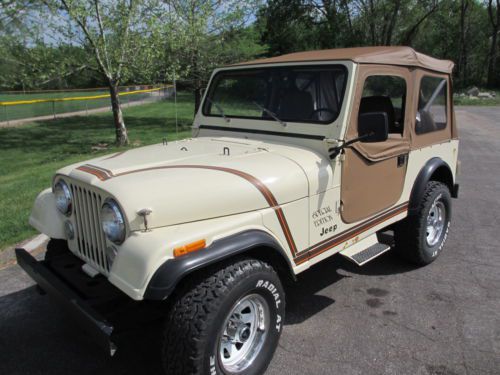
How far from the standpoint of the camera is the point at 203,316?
2258 millimetres

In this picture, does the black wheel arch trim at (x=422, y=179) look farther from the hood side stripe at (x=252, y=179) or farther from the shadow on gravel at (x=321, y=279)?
the hood side stripe at (x=252, y=179)

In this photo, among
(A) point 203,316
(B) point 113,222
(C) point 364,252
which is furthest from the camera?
(C) point 364,252

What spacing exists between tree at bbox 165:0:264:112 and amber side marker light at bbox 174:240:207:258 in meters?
10.3

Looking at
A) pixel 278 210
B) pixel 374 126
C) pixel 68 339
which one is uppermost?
pixel 374 126

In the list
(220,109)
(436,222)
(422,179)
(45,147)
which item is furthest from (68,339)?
(45,147)

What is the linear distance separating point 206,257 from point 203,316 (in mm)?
306

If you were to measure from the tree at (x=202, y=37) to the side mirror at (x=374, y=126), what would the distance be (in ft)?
31.7

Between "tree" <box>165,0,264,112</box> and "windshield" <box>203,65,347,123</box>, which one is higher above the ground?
"tree" <box>165,0,264,112</box>

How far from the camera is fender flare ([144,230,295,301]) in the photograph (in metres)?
2.14

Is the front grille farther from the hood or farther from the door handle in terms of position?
the door handle

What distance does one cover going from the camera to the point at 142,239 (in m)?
2.25

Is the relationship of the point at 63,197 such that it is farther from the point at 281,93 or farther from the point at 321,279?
the point at 321,279

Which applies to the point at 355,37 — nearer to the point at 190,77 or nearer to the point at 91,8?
the point at 190,77

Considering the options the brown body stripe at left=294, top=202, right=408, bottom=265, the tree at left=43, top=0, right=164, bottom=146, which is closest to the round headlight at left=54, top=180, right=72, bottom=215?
the brown body stripe at left=294, top=202, right=408, bottom=265
